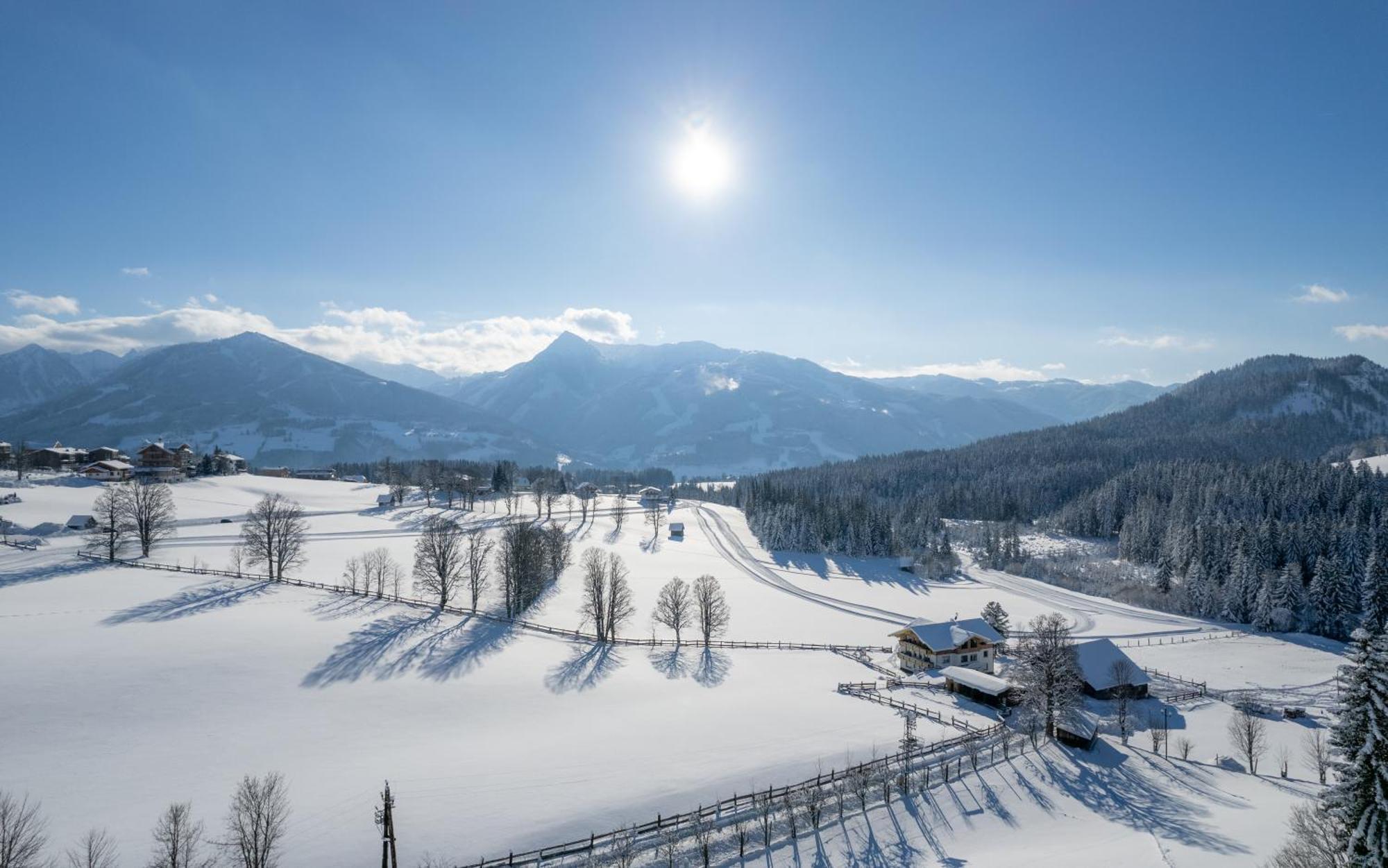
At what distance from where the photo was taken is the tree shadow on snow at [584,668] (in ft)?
148

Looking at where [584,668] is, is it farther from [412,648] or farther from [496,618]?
[496,618]

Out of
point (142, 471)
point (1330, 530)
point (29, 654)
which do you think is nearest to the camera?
point (29, 654)

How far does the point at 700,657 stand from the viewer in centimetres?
5631

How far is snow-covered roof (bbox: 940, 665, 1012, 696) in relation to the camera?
48.6 m

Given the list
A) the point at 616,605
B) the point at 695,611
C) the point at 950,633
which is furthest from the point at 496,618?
the point at 950,633

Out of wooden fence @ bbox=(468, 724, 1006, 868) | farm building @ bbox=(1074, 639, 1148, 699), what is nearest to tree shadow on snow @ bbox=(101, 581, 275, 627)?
wooden fence @ bbox=(468, 724, 1006, 868)

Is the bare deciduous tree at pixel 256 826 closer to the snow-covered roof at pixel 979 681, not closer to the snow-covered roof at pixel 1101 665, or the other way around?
the snow-covered roof at pixel 979 681

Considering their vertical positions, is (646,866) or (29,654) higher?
(29,654)

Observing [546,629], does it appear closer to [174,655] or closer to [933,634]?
[174,655]

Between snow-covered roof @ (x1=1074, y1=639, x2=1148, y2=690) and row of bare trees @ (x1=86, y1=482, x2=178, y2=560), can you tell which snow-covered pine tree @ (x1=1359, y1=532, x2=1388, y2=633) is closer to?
snow-covered roof @ (x1=1074, y1=639, x2=1148, y2=690)

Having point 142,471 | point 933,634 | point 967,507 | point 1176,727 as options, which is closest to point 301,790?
point 933,634

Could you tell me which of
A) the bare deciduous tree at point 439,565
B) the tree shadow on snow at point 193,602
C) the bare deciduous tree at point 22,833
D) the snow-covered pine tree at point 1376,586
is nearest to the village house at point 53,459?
the tree shadow on snow at point 193,602

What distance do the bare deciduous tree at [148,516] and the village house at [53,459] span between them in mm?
73672

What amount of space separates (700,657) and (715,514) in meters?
106
